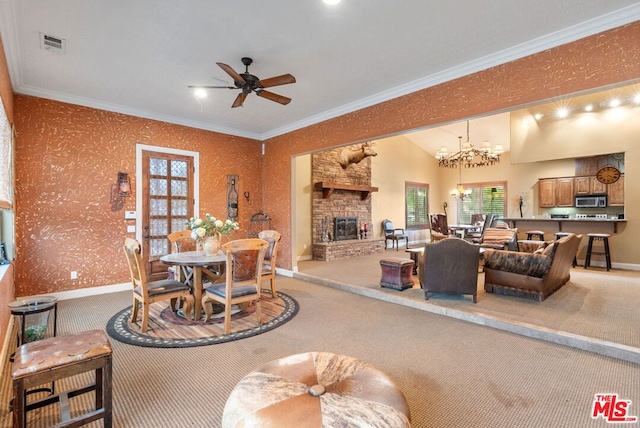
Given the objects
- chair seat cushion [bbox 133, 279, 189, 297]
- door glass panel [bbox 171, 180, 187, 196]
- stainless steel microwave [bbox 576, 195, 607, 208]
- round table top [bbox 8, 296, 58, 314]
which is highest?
door glass panel [bbox 171, 180, 187, 196]

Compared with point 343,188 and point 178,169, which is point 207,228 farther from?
point 343,188

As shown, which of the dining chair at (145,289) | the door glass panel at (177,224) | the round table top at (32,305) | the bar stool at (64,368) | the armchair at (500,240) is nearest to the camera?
the bar stool at (64,368)

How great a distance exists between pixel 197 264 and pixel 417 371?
8.06 ft

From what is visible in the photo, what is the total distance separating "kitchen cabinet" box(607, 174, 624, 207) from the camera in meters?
7.36

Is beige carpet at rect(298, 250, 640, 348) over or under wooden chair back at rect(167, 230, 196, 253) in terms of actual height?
under

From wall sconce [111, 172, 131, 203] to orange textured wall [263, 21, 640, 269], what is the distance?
3145 mm

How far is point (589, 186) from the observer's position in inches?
307

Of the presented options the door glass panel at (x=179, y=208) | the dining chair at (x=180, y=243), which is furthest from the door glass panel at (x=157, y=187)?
the dining chair at (x=180, y=243)

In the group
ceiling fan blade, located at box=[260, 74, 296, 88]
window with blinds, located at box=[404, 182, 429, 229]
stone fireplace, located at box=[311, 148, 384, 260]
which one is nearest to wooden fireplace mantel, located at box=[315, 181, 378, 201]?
stone fireplace, located at box=[311, 148, 384, 260]

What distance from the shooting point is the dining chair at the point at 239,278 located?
3.30 metres

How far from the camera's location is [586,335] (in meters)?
3.07

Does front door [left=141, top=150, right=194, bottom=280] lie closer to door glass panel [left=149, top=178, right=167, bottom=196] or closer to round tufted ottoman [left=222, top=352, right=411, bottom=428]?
door glass panel [left=149, top=178, right=167, bottom=196]

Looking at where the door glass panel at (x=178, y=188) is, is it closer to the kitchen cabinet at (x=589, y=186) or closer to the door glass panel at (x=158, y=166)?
the door glass panel at (x=158, y=166)

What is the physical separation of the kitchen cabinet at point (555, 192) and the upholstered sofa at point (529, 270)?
4192mm
